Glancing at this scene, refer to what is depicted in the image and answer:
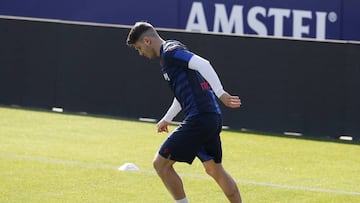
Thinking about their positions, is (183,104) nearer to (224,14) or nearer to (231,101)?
(231,101)

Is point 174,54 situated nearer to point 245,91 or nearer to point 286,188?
point 286,188

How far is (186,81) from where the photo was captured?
30.6 ft

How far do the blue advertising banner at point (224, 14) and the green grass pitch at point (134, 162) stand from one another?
481 centimetres

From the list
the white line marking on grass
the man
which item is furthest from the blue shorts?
the white line marking on grass

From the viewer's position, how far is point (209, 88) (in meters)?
9.46

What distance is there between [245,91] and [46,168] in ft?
15.5

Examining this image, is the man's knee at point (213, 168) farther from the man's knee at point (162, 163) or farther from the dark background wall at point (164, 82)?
the dark background wall at point (164, 82)

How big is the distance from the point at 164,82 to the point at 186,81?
794 cm

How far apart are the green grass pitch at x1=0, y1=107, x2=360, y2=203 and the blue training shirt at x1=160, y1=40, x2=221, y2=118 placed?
194 cm

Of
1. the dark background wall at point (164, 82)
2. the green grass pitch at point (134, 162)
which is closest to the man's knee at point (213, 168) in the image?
the green grass pitch at point (134, 162)

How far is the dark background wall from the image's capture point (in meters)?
16.0

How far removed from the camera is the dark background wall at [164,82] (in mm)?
16047

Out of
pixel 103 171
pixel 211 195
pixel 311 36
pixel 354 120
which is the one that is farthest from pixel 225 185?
pixel 311 36

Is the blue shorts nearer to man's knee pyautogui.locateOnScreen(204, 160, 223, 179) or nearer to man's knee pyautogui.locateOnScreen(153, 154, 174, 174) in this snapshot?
man's knee pyautogui.locateOnScreen(153, 154, 174, 174)
